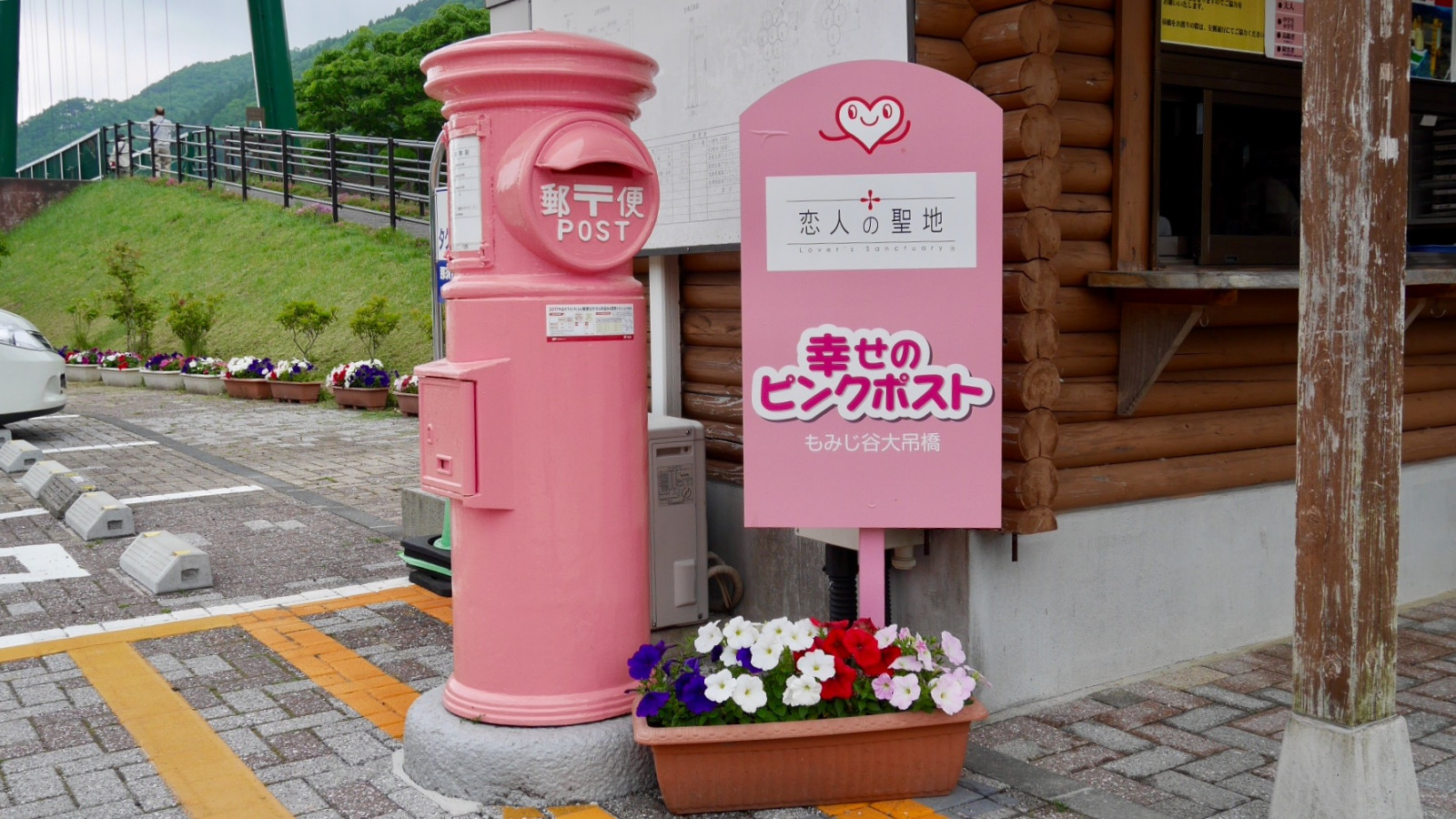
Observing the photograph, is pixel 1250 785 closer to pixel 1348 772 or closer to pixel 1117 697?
pixel 1348 772

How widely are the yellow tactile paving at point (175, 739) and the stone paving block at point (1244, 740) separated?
3.06 m

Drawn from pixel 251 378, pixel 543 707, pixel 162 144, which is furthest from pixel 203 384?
pixel 162 144

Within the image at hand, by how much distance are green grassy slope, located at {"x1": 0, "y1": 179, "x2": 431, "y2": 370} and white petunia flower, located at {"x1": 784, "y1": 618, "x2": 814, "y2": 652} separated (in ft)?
46.7

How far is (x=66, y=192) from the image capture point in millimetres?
33812

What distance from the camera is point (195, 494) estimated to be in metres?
9.50

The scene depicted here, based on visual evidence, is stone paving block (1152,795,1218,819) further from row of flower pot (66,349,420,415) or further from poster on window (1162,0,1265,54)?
row of flower pot (66,349,420,415)

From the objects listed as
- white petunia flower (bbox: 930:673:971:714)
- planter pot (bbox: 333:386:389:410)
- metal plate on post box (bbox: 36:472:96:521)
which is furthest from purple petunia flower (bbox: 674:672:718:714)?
planter pot (bbox: 333:386:389:410)

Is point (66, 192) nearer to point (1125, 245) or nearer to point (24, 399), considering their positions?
point (24, 399)

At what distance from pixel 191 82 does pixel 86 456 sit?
340 ft

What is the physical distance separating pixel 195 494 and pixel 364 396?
18.1 feet

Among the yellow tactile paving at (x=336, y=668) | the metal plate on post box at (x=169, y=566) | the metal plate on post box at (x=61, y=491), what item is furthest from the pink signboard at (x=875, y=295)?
the metal plate on post box at (x=61, y=491)

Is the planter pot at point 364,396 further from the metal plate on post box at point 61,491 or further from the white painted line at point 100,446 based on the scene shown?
the metal plate on post box at point 61,491

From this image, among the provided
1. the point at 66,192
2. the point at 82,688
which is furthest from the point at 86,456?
the point at 66,192

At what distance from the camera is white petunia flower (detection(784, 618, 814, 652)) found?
Answer: 3879mm
